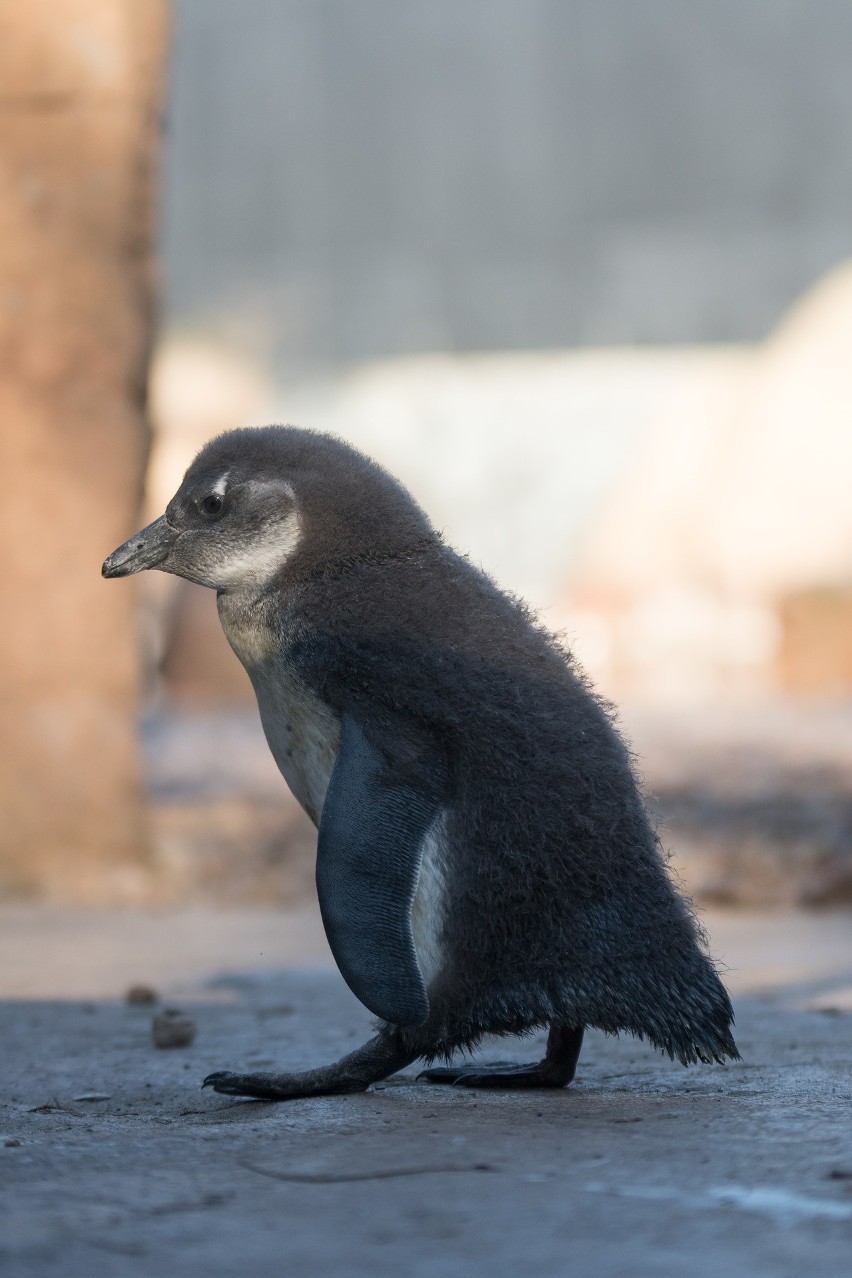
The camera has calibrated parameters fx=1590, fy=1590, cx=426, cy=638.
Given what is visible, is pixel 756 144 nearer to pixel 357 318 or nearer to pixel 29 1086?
pixel 357 318

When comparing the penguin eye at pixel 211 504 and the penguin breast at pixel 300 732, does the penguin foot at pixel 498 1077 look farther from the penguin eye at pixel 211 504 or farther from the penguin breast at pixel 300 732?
the penguin eye at pixel 211 504

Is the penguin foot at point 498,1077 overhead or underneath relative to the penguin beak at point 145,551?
underneath

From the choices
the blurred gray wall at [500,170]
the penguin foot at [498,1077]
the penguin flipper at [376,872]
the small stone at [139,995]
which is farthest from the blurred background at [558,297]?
the penguin flipper at [376,872]

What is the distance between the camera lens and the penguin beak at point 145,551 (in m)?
2.50

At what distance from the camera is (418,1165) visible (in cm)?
163

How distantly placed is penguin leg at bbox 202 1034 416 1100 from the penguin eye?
827mm

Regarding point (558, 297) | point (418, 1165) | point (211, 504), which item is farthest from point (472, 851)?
point (558, 297)

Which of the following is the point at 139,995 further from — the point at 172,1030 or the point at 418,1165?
the point at 418,1165

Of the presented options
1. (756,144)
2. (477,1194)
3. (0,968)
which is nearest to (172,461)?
(756,144)

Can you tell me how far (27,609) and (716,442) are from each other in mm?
9917

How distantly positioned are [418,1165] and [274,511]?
1069 millimetres

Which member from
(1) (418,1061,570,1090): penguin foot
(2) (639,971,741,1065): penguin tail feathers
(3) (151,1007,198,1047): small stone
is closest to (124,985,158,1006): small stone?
(3) (151,1007,198,1047): small stone

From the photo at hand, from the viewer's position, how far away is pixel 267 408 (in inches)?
675

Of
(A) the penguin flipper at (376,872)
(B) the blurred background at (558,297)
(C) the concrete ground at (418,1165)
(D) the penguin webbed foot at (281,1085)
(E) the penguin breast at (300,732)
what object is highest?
(B) the blurred background at (558,297)
